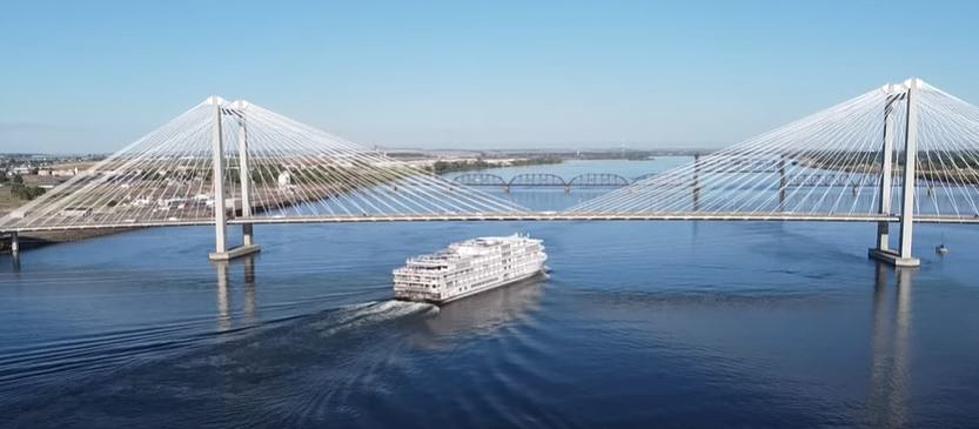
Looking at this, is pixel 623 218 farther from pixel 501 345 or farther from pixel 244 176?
pixel 244 176

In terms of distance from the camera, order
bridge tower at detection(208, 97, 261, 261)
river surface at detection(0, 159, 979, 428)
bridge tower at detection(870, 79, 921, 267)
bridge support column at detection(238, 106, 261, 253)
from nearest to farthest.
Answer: river surface at detection(0, 159, 979, 428) < bridge tower at detection(870, 79, 921, 267) < bridge tower at detection(208, 97, 261, 261) < bridge support column at detection(238, 106, 261, 253)

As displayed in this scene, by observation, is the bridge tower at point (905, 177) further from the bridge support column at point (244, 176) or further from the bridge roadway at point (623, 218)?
the bridge support column at point (244, 176)

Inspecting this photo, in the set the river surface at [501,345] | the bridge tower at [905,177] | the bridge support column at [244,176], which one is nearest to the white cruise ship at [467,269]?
the river surface at [501,345]

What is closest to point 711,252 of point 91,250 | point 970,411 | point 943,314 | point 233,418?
point 943,314

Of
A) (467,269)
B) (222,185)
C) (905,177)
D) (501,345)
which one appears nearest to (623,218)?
(467,269)

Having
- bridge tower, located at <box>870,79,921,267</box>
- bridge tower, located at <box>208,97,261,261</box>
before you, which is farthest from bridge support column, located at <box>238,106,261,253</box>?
bridge tower, located at <box>870,79,921,267</box>

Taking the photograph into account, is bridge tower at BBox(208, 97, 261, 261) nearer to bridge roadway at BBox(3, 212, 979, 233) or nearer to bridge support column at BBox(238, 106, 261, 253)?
bridge support column at BBox(238, 106, 261, 253)
